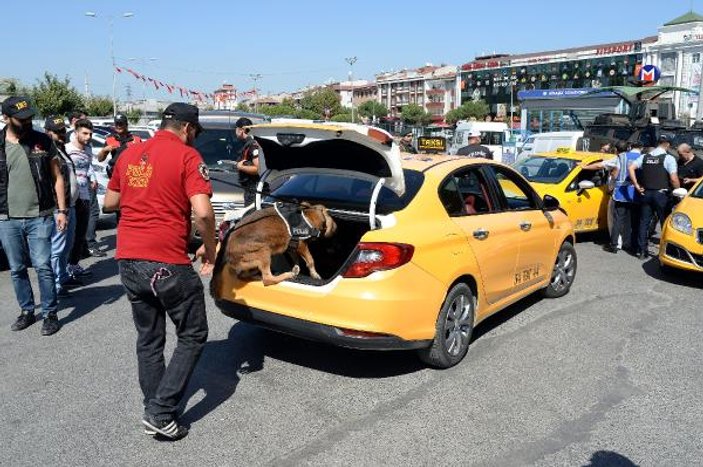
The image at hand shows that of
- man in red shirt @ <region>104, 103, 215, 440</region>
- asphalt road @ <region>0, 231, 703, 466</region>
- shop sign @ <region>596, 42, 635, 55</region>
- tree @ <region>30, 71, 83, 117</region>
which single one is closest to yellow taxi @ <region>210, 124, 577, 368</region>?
asphalt road @ <region>0, 231, 703, 466</region>

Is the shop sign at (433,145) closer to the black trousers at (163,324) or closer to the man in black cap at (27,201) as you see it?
the man in black cap at (27,201)

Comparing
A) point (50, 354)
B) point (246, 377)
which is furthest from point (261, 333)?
point (50, 354)

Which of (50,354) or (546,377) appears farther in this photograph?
(50,354)

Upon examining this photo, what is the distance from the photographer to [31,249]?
216 inches

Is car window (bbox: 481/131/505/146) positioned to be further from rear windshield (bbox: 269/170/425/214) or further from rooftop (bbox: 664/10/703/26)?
rooftop (bbox: 664/10/703/26)

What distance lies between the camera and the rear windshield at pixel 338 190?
4.65 m

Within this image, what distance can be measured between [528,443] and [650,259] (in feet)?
21.3

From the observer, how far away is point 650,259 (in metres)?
9.14

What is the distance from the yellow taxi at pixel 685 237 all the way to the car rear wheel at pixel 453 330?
3.94m

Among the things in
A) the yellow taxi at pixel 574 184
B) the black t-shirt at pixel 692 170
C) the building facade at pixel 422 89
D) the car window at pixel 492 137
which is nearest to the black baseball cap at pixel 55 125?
the yellow taxi at pixel 574 184

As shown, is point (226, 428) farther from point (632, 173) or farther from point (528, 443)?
point (632, 173)

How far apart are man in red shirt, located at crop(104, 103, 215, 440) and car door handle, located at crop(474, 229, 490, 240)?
2209mm

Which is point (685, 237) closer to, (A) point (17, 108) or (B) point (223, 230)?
(B) point (223, 230)

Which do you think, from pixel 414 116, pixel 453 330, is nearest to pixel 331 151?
pixel 453 330
